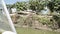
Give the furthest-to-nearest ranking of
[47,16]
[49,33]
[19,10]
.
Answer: [19,10]
[47,16]
[49,33]

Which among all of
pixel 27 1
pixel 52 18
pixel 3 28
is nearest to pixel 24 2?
pixel 27 1

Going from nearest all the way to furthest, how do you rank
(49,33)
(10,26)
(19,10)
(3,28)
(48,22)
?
(10,26), (3,28), (49,33), (48,22), (19,10)

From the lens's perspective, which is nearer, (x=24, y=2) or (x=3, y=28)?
(x=3, y=28)

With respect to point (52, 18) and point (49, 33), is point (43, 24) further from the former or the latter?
point (49, 33)

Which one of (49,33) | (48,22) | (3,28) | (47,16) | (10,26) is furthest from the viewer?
(47,16)

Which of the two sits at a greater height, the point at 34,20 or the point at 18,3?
the point at 18,3

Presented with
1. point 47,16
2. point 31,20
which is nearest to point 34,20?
point 31,20

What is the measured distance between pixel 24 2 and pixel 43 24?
9.92ft

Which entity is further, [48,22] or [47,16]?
[47,16]

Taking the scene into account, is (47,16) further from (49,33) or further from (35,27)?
(49,33)

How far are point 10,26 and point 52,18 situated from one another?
4921 millimetres

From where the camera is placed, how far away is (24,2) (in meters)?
11.4

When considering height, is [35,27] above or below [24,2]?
below

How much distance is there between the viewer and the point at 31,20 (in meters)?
9.28
